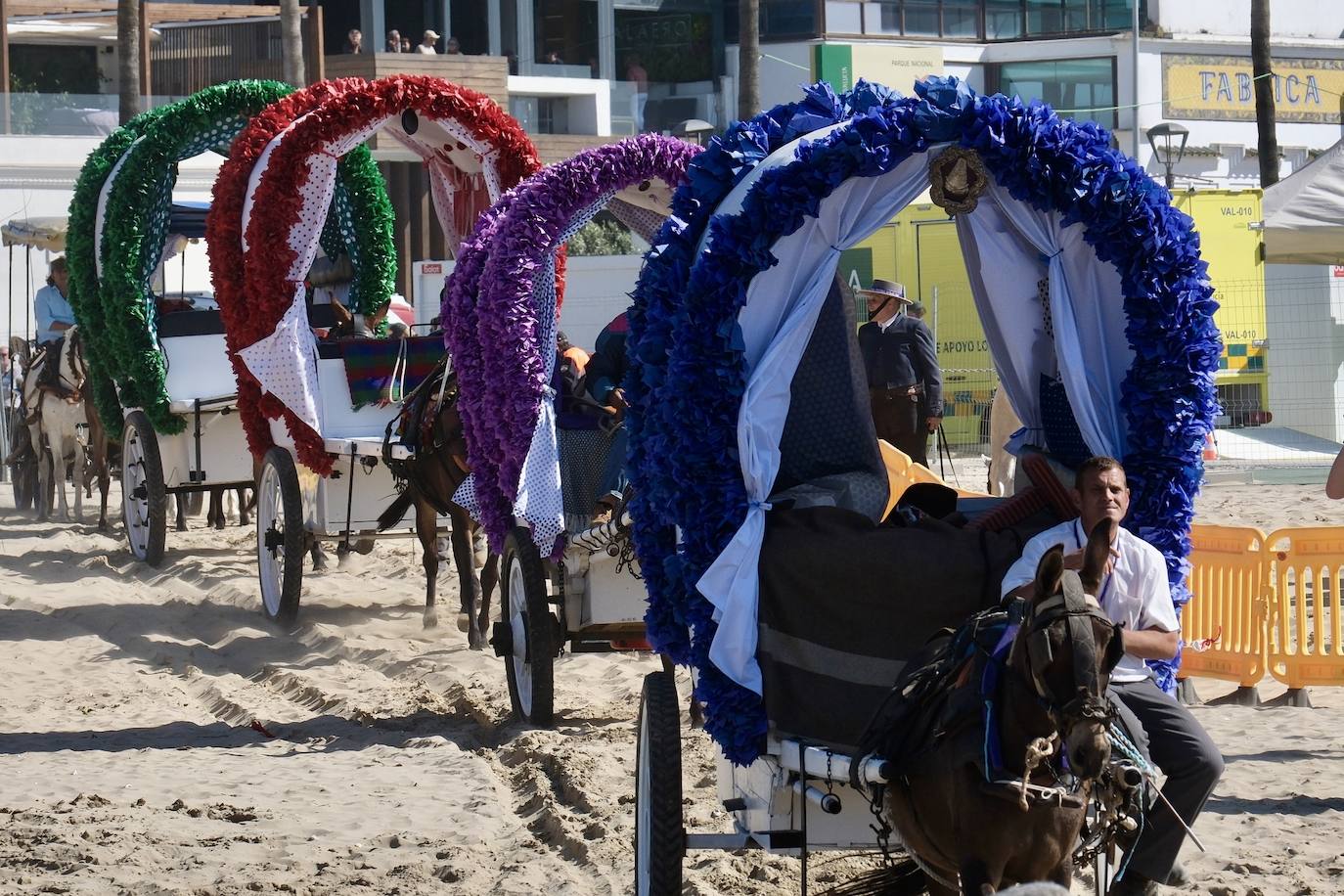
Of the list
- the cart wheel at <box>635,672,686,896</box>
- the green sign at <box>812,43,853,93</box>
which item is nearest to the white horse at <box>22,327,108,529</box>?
the cart wheel at <box>635,672,686,896</box>

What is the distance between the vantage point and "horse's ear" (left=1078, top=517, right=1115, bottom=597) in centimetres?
430

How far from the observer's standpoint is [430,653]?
11211 mm

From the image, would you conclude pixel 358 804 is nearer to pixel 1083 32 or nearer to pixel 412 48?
pixel 412 48

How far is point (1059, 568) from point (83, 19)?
34.0 metres

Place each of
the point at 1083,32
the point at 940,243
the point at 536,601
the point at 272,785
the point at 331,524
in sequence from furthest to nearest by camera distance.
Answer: the point at 1083,32, the point at 940,243, the point at 331,524, the point at 536,601, the point at 272,785

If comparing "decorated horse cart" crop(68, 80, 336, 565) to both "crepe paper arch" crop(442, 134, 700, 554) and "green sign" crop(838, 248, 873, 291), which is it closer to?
"crepe paper arch" crop(442, 134, 700, 554)

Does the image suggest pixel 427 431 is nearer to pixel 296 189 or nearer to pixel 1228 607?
pixel 296 189

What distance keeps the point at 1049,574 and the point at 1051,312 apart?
2.19 metres

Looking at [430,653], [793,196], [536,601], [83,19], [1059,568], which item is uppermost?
[83,19]

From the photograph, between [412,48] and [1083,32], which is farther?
[1083,32]

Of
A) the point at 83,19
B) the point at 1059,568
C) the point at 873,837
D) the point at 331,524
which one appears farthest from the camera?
the point at 83,19

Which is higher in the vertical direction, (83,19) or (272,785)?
(83,19)

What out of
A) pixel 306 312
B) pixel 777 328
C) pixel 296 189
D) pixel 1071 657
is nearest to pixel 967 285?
pixel 306 312

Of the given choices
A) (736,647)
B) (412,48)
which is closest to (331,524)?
(736,647)
